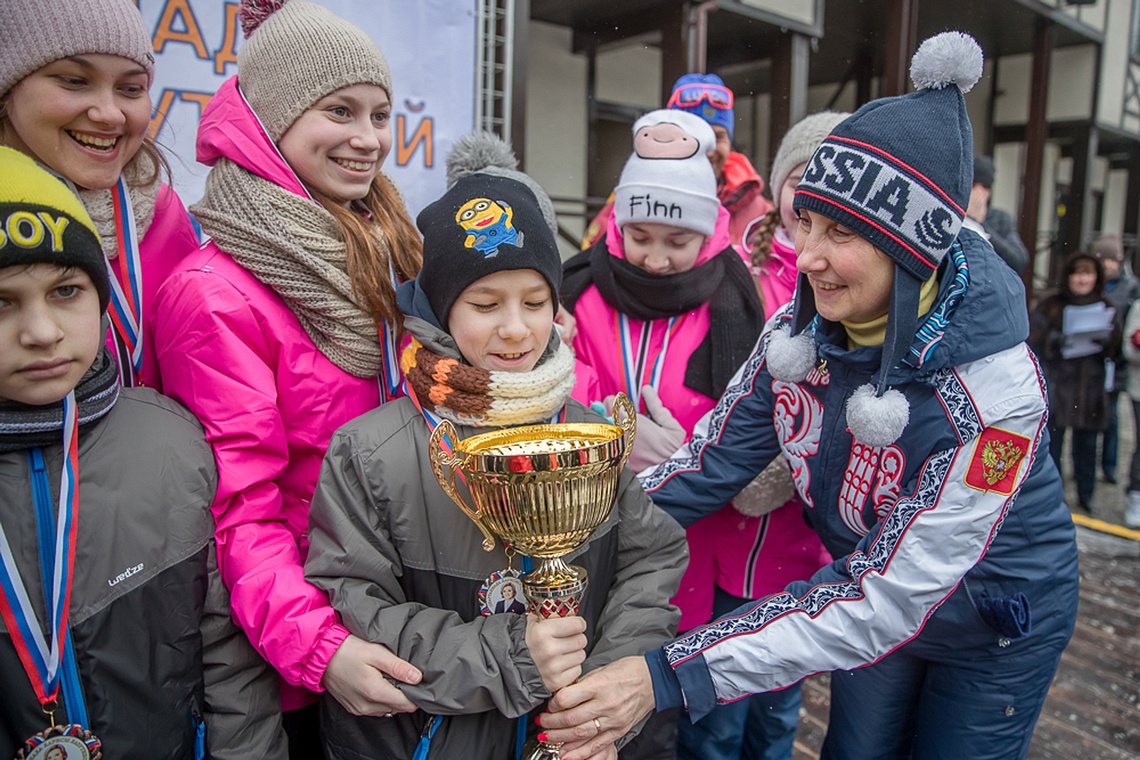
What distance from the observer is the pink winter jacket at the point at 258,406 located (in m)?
1.46

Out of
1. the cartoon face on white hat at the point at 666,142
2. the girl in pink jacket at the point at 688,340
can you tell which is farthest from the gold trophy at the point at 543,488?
the cartoon face on white hat at the point at 666,142

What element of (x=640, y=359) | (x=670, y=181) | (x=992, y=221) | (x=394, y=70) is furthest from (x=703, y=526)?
(x=992, y=221)

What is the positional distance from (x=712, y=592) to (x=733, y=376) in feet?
2.35

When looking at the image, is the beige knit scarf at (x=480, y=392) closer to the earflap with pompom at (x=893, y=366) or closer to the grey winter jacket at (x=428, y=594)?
the grey winter jacket at (x=428, y=594)

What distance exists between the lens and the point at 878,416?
1.60 metres

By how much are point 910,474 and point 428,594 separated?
1.08m

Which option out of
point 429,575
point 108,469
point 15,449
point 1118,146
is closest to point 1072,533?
point 429,575

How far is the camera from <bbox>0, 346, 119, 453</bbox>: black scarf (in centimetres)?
124

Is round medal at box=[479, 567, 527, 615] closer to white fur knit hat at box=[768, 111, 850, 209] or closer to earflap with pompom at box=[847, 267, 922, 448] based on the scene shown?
earflap with pompom at box=[847, 267, 922, 448]

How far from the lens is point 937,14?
22.3ft

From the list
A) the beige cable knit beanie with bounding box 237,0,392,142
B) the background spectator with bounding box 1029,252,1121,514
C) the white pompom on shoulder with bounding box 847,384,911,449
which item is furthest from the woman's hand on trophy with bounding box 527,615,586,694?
the background spectator with bounding box 1029,252,1121,514

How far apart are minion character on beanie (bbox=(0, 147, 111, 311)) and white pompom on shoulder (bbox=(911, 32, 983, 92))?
163cm

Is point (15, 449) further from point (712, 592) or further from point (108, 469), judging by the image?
point (712, 592)

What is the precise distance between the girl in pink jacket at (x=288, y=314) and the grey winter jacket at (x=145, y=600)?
76mm
